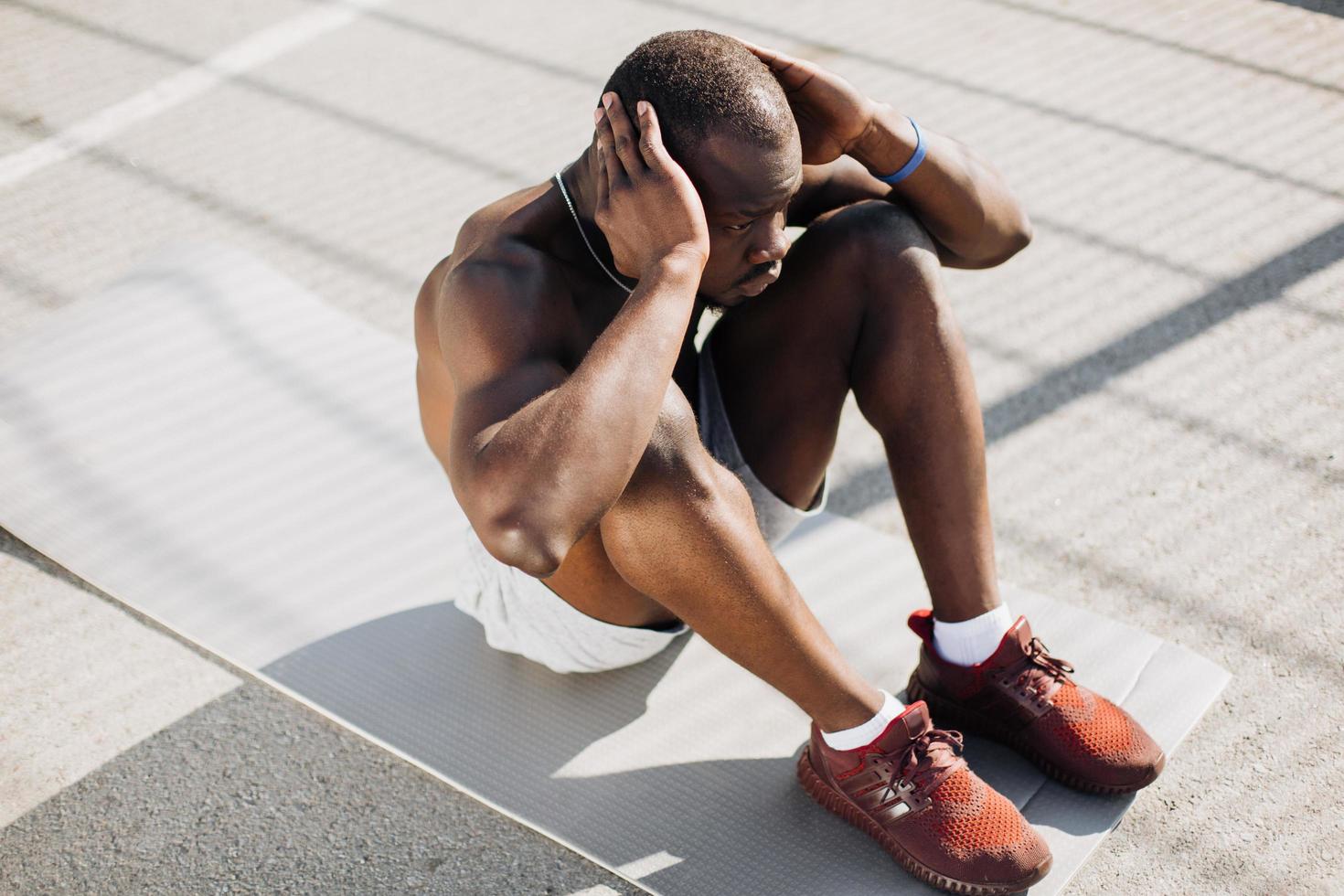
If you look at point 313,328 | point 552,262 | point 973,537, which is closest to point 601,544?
point 552,262

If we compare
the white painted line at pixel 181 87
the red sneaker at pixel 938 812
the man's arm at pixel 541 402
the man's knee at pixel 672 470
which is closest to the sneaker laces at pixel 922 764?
the red sneaker at pixel 938 812

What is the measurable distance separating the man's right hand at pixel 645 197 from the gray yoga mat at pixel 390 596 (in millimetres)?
778

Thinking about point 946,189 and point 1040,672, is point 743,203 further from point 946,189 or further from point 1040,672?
point 1040,672

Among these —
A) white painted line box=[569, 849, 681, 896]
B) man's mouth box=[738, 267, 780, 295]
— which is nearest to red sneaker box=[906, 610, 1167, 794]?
white painted line box=[569, 849, 681, 896]

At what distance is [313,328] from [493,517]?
5.47 feet

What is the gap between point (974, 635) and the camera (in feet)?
6.47

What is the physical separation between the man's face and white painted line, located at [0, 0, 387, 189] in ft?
10.1

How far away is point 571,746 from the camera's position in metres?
2.07

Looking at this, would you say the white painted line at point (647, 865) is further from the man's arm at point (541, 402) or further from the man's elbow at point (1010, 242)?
the man's elbow at point (1010, 242)

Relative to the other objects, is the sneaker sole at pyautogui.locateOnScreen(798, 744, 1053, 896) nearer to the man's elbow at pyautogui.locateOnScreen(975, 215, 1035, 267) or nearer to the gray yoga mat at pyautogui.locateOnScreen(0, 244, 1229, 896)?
the gray yoga mat at pyautogui.locateOnScreen(0, 244, 1229, 896)

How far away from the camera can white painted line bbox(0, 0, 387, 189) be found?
4.10 m

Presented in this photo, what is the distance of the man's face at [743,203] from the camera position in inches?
66.3

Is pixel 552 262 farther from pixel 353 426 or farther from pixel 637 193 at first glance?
pixel 353 426

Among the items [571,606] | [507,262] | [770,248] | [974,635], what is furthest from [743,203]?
[974,635]
